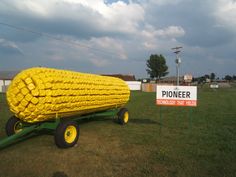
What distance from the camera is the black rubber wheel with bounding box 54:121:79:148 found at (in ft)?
21.1

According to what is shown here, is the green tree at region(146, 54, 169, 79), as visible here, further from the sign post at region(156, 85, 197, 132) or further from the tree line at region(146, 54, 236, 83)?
the sign post at region(156, 85, 197, 132)

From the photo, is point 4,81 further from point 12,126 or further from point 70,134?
point 70,134

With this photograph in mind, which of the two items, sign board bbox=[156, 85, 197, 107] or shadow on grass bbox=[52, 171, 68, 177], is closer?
shadow on grass bbox=[52, 171, 68, 177]

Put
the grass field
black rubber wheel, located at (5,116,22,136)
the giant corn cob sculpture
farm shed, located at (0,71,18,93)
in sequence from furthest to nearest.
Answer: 1. farm shed, located at (0,71,18,93)
2. black rubber wheel, located at (5,116,22,136)
3. the giant corn cob sculpture
4. the grass field

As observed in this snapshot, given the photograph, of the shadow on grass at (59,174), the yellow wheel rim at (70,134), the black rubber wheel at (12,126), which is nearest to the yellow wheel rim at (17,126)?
the black rubber wheel at (12,126)

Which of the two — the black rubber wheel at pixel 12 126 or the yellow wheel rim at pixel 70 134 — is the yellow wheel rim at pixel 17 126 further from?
the yellow wheel rim at pixel 70 134

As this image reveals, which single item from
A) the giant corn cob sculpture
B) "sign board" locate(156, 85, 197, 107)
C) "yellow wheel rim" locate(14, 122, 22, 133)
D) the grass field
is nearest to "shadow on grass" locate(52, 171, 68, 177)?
the grass field

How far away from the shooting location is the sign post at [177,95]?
9.30 m

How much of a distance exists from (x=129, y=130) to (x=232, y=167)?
4460 mm

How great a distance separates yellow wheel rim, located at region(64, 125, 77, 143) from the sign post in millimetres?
4015

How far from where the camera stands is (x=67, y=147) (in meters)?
6.67

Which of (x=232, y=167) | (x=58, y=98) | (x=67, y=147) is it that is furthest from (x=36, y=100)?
(x=232, y=167)

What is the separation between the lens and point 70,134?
22.8ft

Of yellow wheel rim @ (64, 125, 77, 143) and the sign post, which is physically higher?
the sign post
